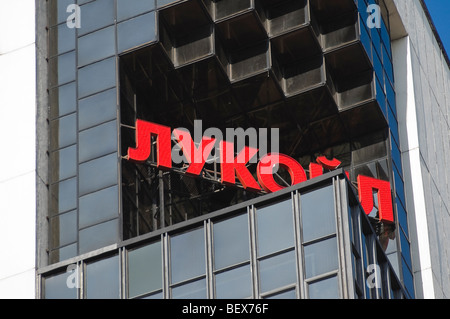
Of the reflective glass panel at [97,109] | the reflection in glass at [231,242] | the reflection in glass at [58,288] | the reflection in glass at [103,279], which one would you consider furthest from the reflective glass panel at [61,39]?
the reflection in glass at [231,242]

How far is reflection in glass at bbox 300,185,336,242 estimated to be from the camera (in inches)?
1998

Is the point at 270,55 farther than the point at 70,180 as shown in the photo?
Yes

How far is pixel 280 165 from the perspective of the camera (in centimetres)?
6688

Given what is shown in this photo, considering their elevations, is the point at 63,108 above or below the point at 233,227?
above

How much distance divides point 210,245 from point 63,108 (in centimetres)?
1290

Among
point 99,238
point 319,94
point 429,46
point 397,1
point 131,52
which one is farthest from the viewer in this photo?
point 429,46

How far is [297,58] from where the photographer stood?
223ft

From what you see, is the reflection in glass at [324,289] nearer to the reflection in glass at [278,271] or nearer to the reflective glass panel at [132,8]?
the reflection in glass at [278,271]

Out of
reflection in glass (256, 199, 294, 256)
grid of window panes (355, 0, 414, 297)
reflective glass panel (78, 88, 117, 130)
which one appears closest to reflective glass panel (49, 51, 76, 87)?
reflective glass panel (78, 88, 117, 130)

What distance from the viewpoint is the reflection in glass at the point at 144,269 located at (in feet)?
177

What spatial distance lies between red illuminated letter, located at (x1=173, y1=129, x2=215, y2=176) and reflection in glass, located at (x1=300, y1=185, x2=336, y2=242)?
42.5ft
